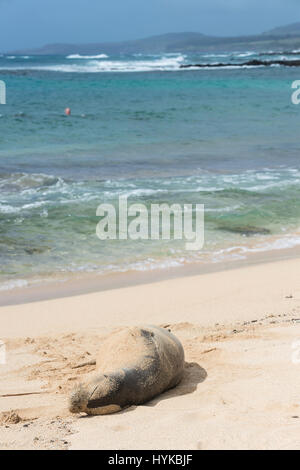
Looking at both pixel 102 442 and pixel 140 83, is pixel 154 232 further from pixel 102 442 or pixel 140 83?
pixel 140 83

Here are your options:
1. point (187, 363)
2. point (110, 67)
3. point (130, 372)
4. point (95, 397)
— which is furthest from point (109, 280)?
point (110, 67)

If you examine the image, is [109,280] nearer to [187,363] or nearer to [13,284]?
[13,284]

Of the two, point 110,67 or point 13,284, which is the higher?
point 110,67

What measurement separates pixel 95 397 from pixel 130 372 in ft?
1.07

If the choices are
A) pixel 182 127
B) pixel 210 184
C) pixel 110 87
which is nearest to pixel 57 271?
pixel 210 184

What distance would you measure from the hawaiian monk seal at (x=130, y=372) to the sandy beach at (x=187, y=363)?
9 centimetres

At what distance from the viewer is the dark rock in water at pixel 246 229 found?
1060 centimetres

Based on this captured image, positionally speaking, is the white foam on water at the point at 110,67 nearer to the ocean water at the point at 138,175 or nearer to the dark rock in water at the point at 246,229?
the ocean water at the point at 138,175

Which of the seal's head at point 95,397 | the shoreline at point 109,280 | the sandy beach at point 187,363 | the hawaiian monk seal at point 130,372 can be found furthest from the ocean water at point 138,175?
the seal's head at point 95,397

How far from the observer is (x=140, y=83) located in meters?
49.4

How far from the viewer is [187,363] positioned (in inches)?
206

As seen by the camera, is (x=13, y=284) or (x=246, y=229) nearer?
(x=13, y=284)

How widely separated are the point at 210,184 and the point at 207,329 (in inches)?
328

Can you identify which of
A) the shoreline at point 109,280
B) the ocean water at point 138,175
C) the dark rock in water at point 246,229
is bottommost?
the shoreline at point 109,280
